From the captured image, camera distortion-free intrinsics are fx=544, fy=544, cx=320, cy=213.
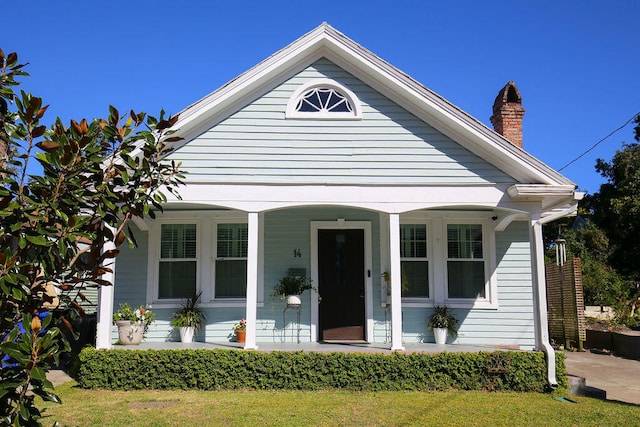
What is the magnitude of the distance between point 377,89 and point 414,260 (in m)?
3.49

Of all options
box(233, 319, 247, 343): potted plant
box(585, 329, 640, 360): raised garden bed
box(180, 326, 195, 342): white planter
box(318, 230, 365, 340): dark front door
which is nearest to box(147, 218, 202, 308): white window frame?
box(180, 326, 195, 342): white planter

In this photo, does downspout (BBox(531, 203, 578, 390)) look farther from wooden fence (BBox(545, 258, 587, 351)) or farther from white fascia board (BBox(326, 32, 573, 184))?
wooden fence (BBox(545, 258, 587, 351))

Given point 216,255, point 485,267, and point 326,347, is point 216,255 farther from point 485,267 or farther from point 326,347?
point 485,267

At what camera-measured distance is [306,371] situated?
843cm

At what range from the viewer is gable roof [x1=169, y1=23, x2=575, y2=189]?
9.16 m

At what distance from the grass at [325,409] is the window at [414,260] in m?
2.79

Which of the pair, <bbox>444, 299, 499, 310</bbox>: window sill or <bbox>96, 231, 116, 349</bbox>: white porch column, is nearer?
<bbox>96, 231, 116, 349</bbox>: white porch column

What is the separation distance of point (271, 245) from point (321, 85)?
10.6 ft

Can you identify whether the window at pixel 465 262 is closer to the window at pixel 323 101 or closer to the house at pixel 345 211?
the house at pixel 345 211

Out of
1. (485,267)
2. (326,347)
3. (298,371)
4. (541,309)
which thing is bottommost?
(298,371)

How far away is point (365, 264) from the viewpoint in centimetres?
1075

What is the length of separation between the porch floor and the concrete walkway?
173 centimetres

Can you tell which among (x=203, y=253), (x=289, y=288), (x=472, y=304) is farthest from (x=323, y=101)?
(x=472, y=304)

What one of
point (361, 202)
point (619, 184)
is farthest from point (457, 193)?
point (619, 184)
